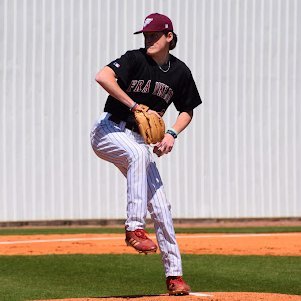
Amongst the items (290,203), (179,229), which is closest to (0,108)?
(179,229)

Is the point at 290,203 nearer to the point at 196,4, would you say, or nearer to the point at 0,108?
the point at 196,4

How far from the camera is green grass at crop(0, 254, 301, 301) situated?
9.85 meters

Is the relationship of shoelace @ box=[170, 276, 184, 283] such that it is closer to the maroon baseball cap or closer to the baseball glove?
the baseball glove

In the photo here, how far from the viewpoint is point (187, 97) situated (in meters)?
7.99

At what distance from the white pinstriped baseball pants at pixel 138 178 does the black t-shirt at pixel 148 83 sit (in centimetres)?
17

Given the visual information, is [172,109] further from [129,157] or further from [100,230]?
[129,157]

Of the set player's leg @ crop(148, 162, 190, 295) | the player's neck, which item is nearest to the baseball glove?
player's leg @ crop(148, 162, 190, 295)

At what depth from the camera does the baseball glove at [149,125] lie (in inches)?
293

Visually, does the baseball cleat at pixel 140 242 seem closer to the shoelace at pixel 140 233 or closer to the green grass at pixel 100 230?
the shoelace at pixel 140 233

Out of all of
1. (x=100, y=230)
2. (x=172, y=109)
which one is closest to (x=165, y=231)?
(x=100, y=230)

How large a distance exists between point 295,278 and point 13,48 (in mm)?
10623

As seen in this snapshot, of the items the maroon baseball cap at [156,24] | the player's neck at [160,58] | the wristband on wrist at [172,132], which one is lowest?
the wristband on wrist at [172,132]

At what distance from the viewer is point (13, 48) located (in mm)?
20109

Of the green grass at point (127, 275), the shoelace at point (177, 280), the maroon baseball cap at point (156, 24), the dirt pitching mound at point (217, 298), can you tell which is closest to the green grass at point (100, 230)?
the green grass at point (127, 275)
